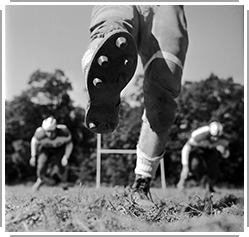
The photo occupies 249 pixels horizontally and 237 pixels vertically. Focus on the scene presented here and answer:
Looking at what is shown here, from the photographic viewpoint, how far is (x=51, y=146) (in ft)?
11.9

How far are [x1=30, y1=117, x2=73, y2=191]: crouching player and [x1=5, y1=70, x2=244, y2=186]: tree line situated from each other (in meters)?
0.23

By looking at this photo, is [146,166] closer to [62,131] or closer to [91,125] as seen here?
[91,125]

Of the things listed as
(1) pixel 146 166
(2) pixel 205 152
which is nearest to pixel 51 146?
(2) pixel 205 152

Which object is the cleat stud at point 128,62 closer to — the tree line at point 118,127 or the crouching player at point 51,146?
the tree line at point 118,127

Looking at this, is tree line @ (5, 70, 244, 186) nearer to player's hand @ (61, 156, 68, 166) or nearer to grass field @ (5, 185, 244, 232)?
player's hand @ (61, 156, 68, 166)

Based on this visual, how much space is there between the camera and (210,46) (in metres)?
2.41

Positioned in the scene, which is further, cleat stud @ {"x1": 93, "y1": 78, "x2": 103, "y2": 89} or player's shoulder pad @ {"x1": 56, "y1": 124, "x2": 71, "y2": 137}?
player's shoulder pad @ {"x1": 56, "y1": 124, "x2": 71, "y2": 137}

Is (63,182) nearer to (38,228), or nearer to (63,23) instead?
(63,23)

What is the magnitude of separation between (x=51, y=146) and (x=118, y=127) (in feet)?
2.14

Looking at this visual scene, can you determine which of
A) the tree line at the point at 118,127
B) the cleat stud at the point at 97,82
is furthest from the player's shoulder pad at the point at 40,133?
the cleat stud at the point at 97,82

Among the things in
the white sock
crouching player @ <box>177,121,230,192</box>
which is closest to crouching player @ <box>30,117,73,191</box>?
crouching player @ <box>177,121,230,192</box>

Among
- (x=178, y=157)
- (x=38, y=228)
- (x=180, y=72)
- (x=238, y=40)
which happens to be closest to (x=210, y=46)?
(x=238, y=40)

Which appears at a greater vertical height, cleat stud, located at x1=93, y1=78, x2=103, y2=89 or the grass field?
cleat stud, located at x1=93, y1=78, x2=103, y2=89

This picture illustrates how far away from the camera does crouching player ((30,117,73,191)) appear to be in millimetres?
3490
